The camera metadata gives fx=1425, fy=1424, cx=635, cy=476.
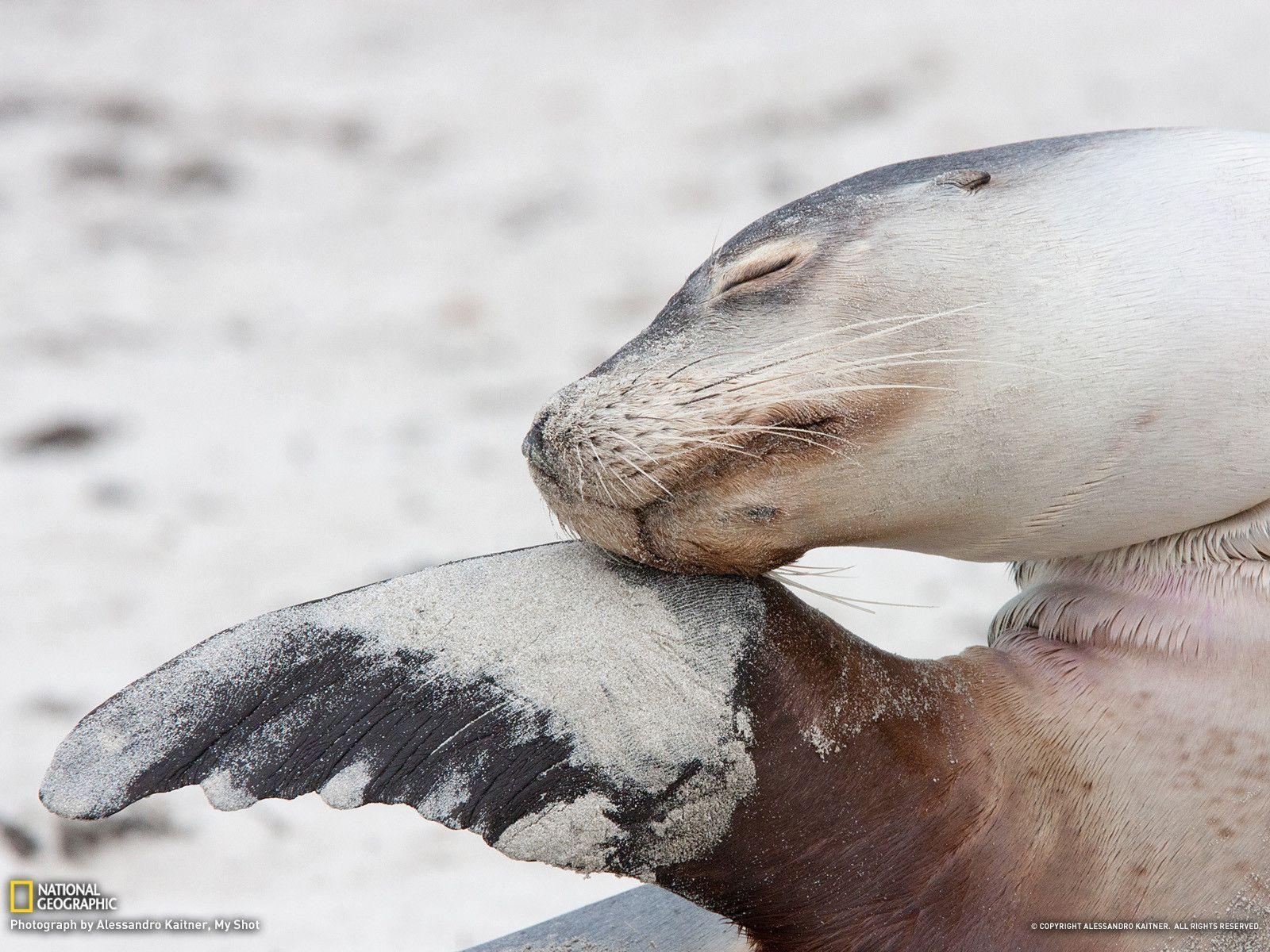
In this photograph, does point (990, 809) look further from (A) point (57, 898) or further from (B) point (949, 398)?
(A) point (57, 898)

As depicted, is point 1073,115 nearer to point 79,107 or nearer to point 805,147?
point 805,147

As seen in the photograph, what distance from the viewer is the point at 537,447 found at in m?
1.95

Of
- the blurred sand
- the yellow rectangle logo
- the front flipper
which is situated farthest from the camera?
the blurred sand

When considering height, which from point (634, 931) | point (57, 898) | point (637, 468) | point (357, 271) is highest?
point (637, 468)

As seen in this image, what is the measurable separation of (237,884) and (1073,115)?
469 cm

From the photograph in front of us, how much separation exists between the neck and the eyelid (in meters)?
0.64

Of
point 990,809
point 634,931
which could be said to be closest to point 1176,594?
point 990,809

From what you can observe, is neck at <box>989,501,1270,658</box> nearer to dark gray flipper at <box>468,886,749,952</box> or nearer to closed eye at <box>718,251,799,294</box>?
closed eye at <box>718,251,799,294</box>

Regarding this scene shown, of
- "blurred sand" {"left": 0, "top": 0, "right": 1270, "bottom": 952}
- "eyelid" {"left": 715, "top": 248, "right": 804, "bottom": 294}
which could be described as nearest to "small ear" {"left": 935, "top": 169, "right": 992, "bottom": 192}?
"eyelid" {"left": 715, "top": 248, "right": 804, "bottom": 294}

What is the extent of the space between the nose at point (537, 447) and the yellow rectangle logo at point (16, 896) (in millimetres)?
1870

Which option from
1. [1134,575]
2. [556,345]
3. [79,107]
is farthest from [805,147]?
[1134,575]

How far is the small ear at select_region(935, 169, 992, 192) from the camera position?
6.92 feet

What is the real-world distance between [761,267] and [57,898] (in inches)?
86.0

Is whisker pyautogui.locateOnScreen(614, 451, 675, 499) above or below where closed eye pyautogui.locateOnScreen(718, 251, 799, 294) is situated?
below
